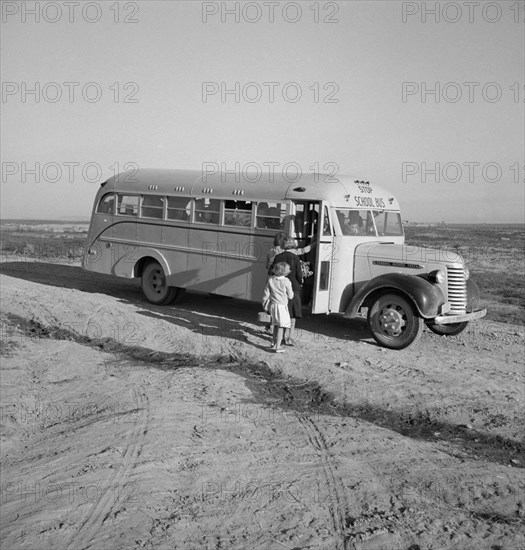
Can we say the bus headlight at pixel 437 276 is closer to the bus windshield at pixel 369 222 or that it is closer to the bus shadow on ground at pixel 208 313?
the bus shadow on ground at pixel 208 313

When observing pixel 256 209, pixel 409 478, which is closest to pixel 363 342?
pixel 256 209

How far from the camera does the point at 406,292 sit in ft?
32.6

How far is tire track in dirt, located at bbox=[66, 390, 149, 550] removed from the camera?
513cm

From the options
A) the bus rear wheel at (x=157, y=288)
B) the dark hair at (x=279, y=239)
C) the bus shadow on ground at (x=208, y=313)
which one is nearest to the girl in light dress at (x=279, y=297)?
the dark hair at (x=279, y=239)

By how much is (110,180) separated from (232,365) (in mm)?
6779

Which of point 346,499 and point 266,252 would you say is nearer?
point 346,499

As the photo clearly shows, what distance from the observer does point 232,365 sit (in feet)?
31.4

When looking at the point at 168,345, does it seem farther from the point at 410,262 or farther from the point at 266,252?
the point at 410,262

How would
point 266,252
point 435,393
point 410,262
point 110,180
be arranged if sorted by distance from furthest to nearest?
point 110,180
point 266,252
point 410,262
point 435,393

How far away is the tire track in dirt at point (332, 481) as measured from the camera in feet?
17.0

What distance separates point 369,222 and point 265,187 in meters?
1.95

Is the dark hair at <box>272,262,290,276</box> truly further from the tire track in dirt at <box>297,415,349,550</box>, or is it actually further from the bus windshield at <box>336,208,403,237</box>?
the tire track in dirt at <box>297,415,349,550</box>

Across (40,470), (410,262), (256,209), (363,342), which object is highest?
(256,209)

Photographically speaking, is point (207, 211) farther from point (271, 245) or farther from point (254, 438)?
point (254, 438)
